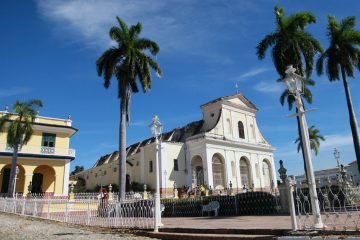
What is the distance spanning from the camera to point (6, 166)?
95.3 feet

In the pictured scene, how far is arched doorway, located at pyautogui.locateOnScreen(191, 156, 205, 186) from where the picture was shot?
3553 cm

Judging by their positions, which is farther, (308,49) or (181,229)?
(308,49)

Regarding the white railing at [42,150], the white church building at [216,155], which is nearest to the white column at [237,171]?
the white church building at [216,155]

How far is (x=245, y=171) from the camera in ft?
131

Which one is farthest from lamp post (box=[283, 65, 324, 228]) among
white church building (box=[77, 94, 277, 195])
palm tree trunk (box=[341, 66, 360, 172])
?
white church building (box=[77, 94, 277, 195])

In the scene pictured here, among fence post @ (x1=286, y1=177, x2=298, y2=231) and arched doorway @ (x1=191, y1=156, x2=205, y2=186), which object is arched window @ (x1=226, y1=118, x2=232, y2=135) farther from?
fence post @ (x1=286, y1=177, x2=298, y2=231)

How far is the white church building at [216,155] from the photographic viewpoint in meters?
35.4

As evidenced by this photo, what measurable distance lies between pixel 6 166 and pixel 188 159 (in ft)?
61.4

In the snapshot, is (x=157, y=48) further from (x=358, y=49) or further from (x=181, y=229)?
(x=181, y=229)

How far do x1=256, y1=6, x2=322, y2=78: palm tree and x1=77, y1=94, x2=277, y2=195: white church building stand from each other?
15498 mm

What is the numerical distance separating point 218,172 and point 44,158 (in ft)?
62.4

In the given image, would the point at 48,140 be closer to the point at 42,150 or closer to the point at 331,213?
the point at 42,150

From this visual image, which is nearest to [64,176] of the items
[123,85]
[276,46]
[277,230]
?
[123,85]

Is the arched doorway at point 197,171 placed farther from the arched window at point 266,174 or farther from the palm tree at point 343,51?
the palm tree at point 343,51
